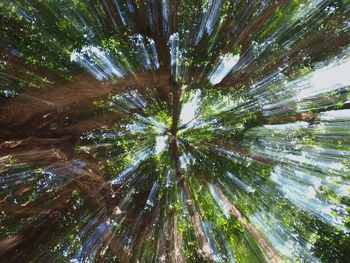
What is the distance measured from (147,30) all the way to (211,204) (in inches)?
193

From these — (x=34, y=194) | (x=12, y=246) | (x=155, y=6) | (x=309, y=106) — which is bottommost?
(x=309, y=106)


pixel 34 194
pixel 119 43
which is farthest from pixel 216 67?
pixel 34 194

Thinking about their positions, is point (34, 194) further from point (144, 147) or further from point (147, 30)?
point (147, 30)

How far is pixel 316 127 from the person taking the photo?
5.18 meters

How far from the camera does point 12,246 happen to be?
3496 millimetres

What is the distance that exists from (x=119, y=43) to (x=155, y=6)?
4.09 feet

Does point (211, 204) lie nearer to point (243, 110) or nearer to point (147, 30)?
point (243, 110)

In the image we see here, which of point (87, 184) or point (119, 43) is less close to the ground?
point (119, 43)

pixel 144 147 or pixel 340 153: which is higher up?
pixel 144 147

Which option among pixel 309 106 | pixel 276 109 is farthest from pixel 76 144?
pixel 309 106

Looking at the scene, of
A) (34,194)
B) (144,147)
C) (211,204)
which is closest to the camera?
(34,194)

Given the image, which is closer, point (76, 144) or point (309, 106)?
point (76, 144)

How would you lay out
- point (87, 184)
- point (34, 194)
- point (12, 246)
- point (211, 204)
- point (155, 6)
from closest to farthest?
1. point (12, 246)
2. point (87, 184)
3. point (155, 6)
4. point (34, 194)
5. point (211, 204)

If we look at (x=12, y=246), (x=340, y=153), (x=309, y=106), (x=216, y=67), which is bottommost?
(x=340, y=153)
